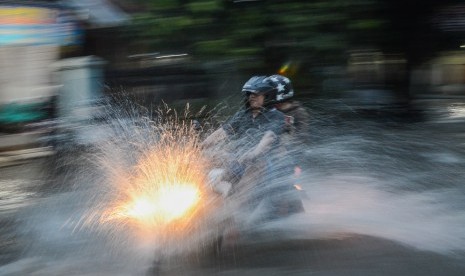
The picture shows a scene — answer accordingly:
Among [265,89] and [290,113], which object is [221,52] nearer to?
[290,113]

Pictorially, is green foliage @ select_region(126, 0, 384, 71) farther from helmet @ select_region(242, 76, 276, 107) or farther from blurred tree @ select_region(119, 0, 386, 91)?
helmet @ select_region(242, 76, 276, 107)

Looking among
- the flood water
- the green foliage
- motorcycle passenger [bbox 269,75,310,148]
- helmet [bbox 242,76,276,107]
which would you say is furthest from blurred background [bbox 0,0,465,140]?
helmet [bbox 242,76,276,107]

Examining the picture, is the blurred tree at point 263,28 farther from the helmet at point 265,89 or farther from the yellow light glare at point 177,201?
the yellow light glare at point 177,201

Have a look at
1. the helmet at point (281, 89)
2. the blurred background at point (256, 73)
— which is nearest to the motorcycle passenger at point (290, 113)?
the helmet at point (281, 89)

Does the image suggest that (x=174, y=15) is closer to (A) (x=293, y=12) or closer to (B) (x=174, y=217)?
(A) (x=293, y=12)

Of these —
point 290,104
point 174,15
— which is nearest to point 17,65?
point 174,15

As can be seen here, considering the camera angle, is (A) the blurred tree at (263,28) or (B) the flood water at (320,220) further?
(A) the blurred tree at (263,28)

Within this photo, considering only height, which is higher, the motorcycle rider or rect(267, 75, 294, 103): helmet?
Answer: rect(267, 75, 294, 103): helmet

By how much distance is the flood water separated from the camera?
4.30m

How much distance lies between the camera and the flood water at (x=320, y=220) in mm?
4301

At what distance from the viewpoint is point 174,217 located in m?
4.30

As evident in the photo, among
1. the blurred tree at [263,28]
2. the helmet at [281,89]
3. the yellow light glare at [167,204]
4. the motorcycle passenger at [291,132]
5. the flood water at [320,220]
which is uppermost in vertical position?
the blurred tree at [263,28]

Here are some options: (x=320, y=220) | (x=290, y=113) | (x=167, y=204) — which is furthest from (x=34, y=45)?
(x=167, y=204)

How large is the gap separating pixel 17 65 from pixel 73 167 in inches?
116
